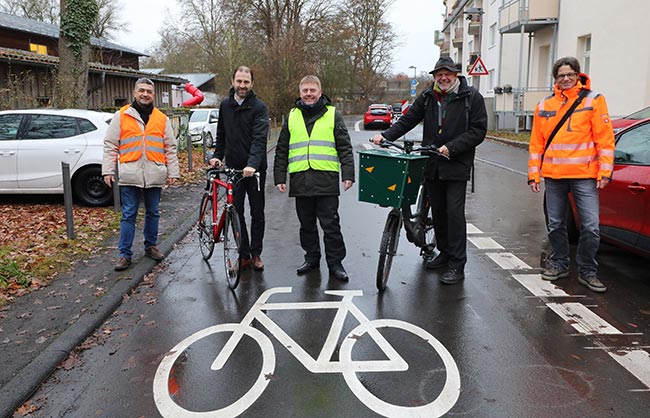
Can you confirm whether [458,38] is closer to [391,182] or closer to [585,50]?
[585,50]

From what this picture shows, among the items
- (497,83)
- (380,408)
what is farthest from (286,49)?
(380,408)

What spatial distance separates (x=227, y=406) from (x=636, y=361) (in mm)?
2762

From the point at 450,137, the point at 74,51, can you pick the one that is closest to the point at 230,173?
the point at 450,137

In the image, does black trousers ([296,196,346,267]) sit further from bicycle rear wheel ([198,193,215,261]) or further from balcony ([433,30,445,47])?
balcony ([433,30,445,47])

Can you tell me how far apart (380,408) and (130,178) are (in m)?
3.86

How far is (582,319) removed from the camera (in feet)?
15.4

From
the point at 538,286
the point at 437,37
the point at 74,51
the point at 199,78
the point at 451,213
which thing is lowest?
the point at 538,286

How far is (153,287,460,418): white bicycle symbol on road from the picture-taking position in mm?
3354

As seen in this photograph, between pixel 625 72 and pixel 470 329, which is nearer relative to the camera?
pixel 470 329

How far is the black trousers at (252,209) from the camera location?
5961 mm

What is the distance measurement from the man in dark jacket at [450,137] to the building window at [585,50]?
17.8 m

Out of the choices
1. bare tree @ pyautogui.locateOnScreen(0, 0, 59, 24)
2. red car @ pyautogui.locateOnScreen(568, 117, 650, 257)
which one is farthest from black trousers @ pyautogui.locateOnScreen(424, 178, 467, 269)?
bare tree @ pyautogui.locateOnScreen(0, 0, 59, 24)

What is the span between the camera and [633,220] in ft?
17.7

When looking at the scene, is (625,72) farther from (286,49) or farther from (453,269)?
(286,49)
